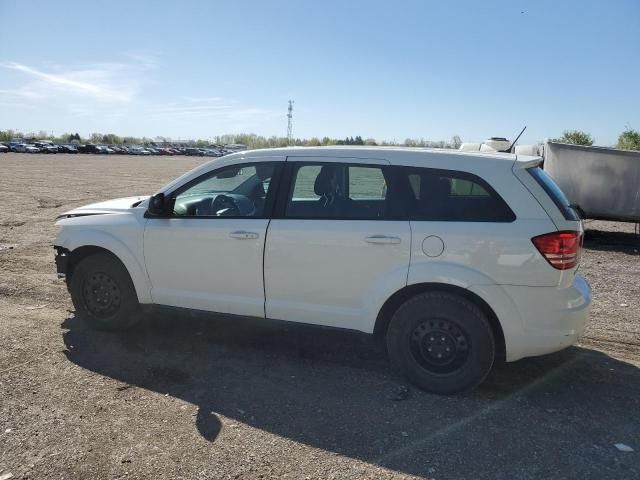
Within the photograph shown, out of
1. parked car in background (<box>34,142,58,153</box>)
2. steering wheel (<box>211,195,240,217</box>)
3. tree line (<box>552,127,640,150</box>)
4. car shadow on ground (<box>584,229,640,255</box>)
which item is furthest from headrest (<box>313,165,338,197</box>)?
parked car in background (<box>34,142,58,153</box>)

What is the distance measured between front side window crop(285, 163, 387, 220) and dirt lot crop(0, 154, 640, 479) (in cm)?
100

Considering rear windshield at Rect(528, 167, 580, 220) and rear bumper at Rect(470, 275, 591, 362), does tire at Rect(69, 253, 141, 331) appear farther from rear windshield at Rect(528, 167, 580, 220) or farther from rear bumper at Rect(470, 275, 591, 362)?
rear windshield at Rect(528, 167, 580, 220)

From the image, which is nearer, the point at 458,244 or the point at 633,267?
the point at 458,244

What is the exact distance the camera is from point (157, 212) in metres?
4.52

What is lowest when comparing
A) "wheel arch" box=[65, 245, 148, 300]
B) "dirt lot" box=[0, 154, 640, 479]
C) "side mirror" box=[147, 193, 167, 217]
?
"dirt lot" box=[0, 154, 640, 479]

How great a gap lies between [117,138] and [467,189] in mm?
134356

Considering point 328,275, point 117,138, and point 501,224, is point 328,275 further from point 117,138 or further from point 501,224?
point 117,138

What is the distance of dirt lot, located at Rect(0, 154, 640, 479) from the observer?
3.05 metres

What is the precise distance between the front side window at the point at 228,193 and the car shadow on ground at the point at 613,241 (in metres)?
8.01

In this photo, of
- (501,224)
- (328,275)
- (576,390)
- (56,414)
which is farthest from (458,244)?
(56,414)

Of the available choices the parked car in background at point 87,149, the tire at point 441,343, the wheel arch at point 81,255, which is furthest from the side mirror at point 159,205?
the parked car in background at point 87,149

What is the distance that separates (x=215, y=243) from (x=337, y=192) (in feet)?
3.71

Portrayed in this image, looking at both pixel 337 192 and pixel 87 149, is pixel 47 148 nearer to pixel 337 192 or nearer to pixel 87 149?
pixel 87 149

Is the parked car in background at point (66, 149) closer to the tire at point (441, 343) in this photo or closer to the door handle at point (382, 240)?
the door handle at point (382, 240)
